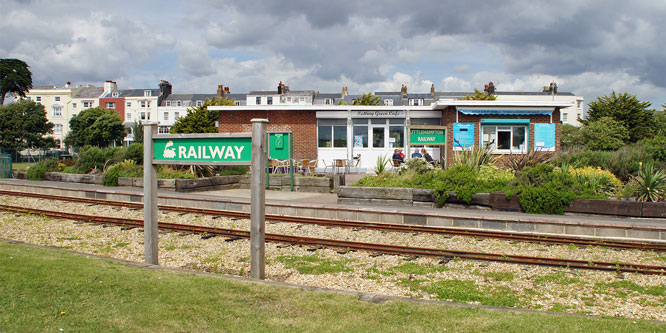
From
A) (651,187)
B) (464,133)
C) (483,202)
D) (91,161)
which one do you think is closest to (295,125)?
(464,133)

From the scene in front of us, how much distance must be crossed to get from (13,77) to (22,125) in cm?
1577

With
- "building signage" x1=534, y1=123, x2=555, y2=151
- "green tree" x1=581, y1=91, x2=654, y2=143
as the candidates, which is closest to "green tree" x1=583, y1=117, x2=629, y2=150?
"green tree" x1=581, y1=91, x2=654, y2=143

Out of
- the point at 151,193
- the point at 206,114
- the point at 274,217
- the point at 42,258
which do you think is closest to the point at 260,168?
the point at 151,193

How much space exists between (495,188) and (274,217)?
19.2 ft

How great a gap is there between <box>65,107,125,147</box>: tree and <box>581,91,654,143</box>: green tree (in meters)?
64.0

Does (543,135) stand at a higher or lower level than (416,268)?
higher

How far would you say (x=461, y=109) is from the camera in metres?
24.9

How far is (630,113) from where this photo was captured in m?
41.4

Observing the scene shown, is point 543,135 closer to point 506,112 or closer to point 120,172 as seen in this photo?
point 506,112

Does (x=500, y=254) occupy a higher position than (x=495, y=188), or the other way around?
(x=495, y=188)

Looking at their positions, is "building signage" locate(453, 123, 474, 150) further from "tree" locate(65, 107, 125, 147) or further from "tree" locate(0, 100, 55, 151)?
"tree" locate(65, 107, 125, 147)

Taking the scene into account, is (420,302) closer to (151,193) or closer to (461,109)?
(151,193)

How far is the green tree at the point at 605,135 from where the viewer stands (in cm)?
3559

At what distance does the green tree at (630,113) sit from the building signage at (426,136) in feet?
94.3
